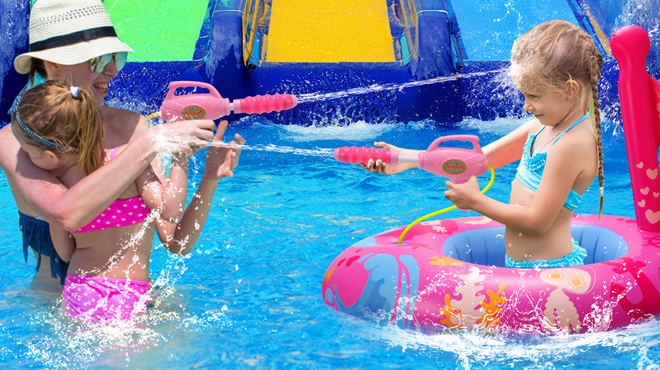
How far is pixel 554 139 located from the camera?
2.66m

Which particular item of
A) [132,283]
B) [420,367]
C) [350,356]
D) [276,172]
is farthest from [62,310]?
[276,172]

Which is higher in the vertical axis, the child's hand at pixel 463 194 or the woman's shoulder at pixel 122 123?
the child's hand at pixel 463 194

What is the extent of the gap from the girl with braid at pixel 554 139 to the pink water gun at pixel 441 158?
59 mm

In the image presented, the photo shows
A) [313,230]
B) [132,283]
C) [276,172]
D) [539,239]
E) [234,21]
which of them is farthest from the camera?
[234,21]

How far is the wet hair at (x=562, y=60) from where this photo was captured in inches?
101

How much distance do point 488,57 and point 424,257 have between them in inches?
178

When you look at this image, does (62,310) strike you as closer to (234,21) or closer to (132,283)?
(132,283)

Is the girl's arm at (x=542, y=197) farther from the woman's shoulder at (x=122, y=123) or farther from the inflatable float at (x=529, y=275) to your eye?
the woman's shoulder at (x=122, y=123)

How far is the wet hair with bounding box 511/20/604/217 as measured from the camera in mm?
2561

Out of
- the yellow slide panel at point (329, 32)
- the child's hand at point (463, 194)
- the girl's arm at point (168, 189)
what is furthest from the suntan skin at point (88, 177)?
the yellow slide panel at point (329, 32)

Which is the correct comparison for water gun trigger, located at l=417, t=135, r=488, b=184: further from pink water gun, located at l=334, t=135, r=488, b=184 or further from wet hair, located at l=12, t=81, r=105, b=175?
wet hair, located at l=12, t=81, r=105, b=175

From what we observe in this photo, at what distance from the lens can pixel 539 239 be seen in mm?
2744

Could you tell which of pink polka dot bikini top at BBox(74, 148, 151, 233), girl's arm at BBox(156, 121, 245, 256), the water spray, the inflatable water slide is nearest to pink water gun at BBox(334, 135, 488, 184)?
the water spray

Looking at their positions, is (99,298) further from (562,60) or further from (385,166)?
(562,60)
